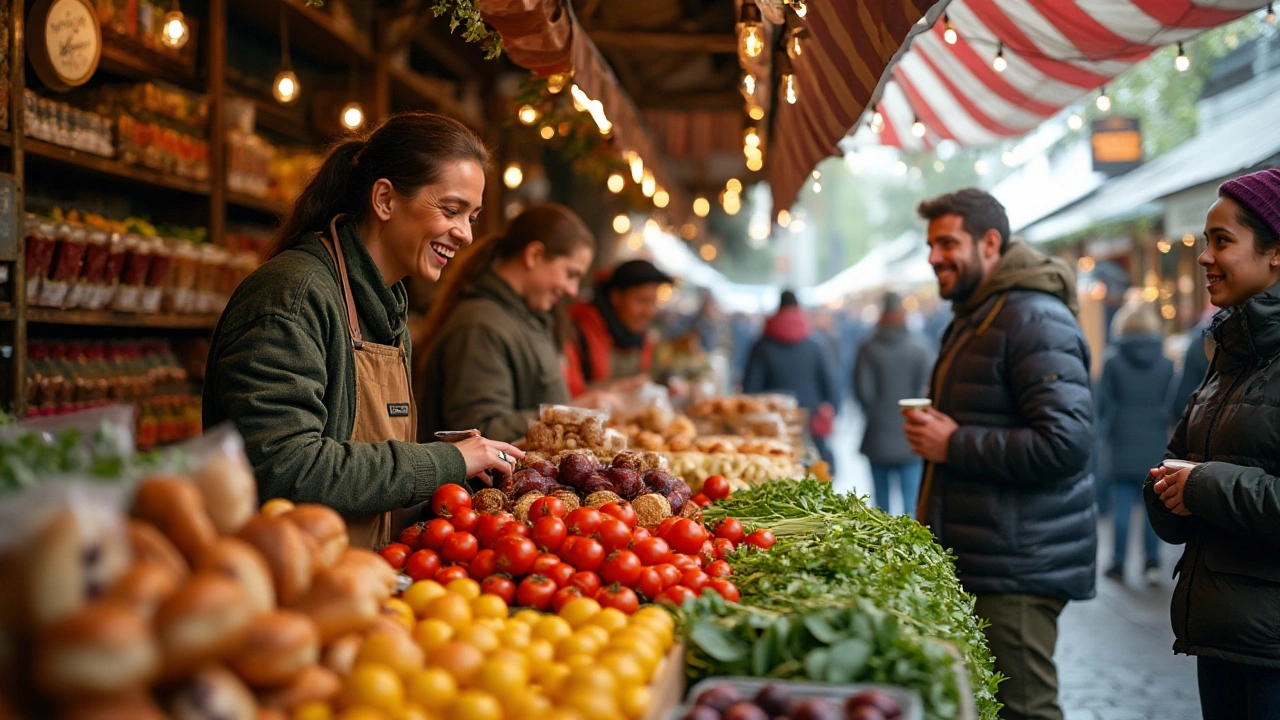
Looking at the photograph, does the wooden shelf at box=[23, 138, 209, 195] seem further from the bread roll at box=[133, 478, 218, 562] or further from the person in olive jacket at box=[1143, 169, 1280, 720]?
the person in olive jacket at box=[1143, 169, 1280, 720]

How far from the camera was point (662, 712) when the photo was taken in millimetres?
1833

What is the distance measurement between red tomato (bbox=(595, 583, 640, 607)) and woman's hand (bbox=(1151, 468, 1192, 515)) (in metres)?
1.79

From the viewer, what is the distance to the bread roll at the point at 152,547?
143cm

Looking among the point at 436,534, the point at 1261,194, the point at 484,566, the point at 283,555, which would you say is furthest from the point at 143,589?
the point at 1261,194

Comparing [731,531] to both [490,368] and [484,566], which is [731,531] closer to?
[484,566]

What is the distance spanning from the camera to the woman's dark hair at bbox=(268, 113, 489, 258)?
3025 mm

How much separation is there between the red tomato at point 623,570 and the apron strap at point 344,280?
102 cm

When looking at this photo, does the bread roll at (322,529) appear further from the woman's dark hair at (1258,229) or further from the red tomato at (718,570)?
the woman's dark hair at (1258,229)

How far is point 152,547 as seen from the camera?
144 centimetres

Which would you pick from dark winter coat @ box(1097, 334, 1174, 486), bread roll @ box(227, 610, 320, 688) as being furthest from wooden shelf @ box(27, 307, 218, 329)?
dark winter coat @ box(1097, 334, 1174, 486)

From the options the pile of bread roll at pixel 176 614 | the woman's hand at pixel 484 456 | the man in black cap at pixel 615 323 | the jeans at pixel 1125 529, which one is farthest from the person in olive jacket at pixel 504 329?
the jeans at pixel 1125 529

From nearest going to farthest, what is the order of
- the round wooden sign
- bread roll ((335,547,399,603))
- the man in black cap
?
bread roll ((335,547,399,603)), the round wooden sign, the man in black cap

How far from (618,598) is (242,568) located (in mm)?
1166

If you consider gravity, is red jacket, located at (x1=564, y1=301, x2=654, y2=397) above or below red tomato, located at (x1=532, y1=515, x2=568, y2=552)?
above
